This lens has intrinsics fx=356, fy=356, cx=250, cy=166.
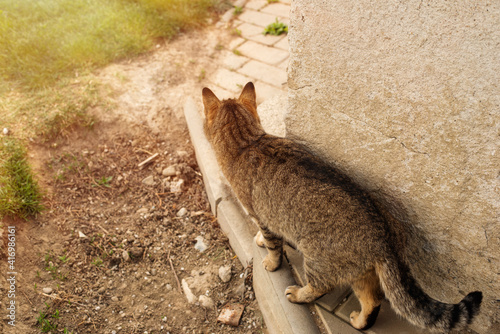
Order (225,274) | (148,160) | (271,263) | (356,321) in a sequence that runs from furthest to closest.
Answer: (148,160) < (225,274) < (271,263) < (356,321)

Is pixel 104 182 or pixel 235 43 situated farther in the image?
pixel 235 43

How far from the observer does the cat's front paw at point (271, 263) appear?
2.58 m

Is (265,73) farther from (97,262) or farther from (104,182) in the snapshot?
(97,262)

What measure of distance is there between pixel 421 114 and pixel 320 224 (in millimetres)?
804

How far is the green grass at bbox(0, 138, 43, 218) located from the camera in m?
3.07

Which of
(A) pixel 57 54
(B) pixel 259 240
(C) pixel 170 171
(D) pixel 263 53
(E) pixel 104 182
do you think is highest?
(D) pixel 263 53

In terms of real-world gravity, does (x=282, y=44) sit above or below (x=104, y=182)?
above

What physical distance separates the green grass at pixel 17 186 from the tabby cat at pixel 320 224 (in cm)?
184

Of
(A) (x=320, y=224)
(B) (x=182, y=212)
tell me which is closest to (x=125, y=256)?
(B) (x=182, y=212)

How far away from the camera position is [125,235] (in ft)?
10.6

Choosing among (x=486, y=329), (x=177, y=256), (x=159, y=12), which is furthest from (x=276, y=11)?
(x=486, y=329)

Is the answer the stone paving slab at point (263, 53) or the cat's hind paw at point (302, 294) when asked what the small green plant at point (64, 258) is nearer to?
the cat's hind paw at point (302, 294)

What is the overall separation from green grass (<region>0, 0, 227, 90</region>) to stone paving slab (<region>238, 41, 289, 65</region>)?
104 centimetres

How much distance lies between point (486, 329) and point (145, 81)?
4336 mm
